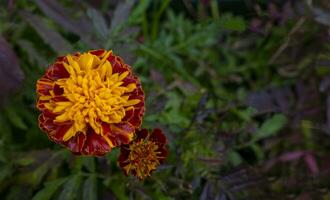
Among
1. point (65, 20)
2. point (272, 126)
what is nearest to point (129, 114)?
point (65, 20)

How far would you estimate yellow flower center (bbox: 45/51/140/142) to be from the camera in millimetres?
789

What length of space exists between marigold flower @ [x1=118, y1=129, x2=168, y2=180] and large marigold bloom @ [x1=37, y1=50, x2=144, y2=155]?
59 millimetres

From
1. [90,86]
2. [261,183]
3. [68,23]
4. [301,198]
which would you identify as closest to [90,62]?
[90,86]

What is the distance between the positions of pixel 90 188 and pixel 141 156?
17 cm

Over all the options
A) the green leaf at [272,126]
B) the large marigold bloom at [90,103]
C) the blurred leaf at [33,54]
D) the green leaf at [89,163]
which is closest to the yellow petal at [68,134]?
the large marigold bloom at [90,103]

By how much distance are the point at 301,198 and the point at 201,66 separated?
0.47m

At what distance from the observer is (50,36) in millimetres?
1048

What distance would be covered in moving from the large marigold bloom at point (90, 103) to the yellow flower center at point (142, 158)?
2.3 inches

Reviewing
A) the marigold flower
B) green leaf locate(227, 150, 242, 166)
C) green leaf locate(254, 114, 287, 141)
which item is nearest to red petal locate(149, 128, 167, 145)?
the marigold flower

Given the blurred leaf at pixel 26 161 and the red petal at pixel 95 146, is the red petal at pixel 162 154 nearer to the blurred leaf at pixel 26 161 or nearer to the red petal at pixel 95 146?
the red petal at pixel 95 146

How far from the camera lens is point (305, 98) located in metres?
1.31

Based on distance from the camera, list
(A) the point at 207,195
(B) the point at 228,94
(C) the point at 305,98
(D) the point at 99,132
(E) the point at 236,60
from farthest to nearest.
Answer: (E) the point at 236,60
(B) the point at 228,94
(C) the point at 305,98
(A) the point at 207,195
(D) the point at 99,132

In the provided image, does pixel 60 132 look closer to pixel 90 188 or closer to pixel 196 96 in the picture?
pixel 90 188

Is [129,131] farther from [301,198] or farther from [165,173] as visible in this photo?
[301,198]
